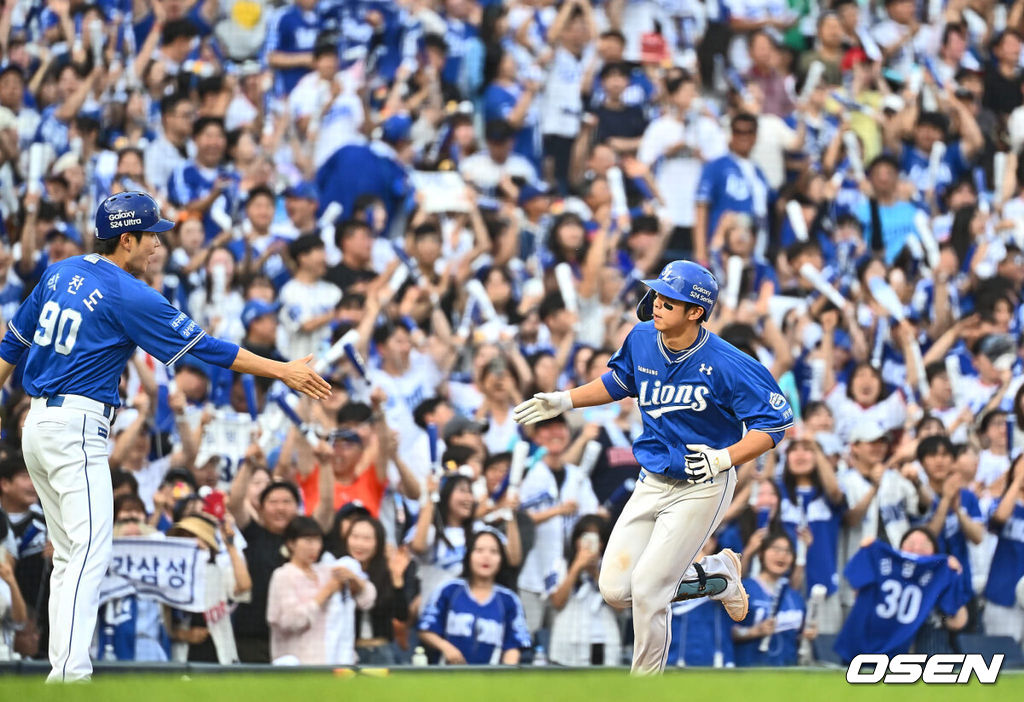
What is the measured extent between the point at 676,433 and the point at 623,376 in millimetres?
328

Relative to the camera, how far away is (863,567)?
8172mm

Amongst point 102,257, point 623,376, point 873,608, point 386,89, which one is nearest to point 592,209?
point 386,89

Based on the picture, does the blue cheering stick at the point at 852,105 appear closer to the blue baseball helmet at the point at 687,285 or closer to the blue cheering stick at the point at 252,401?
the blue cheering stick at the point at 252,401

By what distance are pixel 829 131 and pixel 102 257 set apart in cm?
658

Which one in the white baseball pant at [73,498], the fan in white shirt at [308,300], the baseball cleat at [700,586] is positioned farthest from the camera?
the fan in white shirt at [308,300]

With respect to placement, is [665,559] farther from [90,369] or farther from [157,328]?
[90,369]

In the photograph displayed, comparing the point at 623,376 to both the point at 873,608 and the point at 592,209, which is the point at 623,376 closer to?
the point at 873,608

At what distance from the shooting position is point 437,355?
8.86m

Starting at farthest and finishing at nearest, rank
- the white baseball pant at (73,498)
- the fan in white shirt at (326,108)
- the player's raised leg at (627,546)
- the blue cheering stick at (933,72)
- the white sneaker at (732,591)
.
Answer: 1. the blue cheering stick at (933,72)
2. the fan in white shirt at (326,108)
3. the white sneaker at (732,591)
4. the player's raised leg at (627,546)
5. the white baseball pant at (73,498)

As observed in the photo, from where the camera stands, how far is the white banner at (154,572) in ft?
24.7

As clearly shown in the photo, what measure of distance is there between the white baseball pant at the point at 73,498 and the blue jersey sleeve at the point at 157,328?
314 mm

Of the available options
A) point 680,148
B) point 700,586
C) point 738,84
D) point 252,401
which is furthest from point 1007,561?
point 252,401

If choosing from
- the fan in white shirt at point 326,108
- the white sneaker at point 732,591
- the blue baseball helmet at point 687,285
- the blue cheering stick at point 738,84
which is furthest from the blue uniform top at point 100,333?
the blue cheering stick at point 738,84

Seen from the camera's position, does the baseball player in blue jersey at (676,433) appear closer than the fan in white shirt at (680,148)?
Yes
